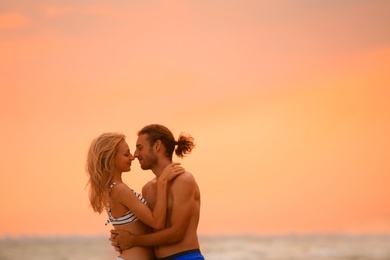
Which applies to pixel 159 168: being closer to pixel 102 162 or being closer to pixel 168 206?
pixel 168 206

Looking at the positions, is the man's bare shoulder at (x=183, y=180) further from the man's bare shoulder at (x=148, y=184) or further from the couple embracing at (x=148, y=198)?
the man's bare shoulder at (x=148, y=184)

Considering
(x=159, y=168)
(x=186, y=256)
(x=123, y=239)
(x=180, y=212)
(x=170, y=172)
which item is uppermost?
(x=159, y=168)

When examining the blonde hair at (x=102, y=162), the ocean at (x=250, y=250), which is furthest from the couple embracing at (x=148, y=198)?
the ocean at (x=250, y=250)

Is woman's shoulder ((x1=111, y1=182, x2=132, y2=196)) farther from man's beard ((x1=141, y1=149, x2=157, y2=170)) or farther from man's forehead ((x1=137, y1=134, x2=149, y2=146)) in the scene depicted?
man's forehead ((x1=137, y1=134, x2=149, y2=146))

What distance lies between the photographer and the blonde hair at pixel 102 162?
312 inches

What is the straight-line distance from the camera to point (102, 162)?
797 cm

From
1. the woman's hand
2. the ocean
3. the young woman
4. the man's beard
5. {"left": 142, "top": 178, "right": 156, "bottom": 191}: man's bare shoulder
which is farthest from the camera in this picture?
the ocean

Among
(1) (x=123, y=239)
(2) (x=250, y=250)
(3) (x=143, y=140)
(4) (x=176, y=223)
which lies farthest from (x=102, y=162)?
(2) (x=250, y=250)

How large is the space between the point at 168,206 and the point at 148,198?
220mm

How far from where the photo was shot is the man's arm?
7.98m

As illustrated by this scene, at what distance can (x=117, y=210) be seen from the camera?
805 cm

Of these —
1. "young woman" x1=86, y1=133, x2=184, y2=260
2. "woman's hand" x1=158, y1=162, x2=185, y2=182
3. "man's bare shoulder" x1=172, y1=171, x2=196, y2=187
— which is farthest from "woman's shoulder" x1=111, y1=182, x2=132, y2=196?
"man's bare shoulder" x1=172, y1=171, x2=196, y2=187

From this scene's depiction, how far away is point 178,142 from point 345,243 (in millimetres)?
28737

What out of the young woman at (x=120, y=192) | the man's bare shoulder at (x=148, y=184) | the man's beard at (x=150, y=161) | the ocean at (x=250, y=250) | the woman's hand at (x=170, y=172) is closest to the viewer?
the young woman at (x=120, y=192)
